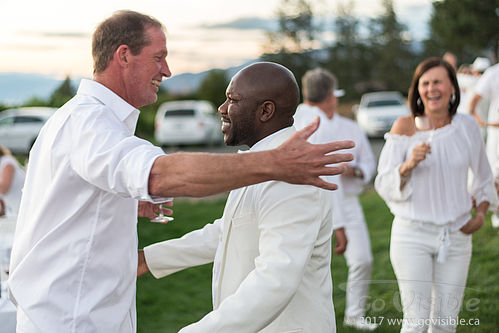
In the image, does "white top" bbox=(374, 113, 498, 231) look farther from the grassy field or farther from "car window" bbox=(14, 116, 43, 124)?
"car window" bbox=(14, 116, 43, 124)

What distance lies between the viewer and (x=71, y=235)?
2.29m

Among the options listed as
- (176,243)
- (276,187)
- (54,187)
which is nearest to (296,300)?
(276,187)

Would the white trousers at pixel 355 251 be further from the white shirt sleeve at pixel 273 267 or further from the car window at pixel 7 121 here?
the car window at pixel 7 121

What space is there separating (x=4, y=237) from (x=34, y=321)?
2228 mm

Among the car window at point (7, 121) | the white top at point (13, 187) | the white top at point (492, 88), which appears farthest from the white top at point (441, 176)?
the car window at point (7, 121)

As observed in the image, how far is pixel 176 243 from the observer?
2.96 meters

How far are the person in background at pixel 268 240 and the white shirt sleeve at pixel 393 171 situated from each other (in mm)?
1981

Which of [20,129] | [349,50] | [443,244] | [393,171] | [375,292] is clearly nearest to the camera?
[443,244]

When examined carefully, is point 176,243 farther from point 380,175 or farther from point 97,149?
point 380,175

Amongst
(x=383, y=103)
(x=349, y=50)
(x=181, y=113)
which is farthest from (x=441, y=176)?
(x=349, y=50)

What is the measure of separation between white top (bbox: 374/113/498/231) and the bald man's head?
2.12 meters

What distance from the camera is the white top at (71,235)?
7.35 ft

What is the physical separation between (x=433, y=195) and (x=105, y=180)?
9.21ft

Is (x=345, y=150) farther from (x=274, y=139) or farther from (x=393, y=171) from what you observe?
(x=274, y=139)
